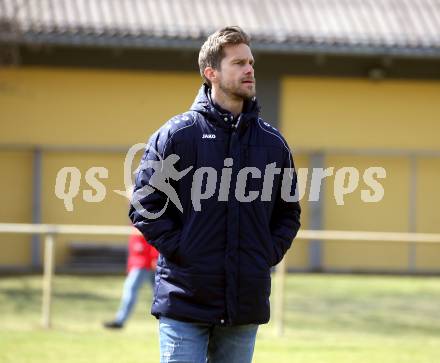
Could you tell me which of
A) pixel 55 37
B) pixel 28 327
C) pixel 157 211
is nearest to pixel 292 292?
pixel 28 327

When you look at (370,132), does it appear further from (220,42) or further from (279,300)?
Result: (220,42)

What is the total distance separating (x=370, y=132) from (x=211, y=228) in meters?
13.7

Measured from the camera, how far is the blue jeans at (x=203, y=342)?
15.3 ft

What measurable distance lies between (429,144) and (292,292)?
16.1ft

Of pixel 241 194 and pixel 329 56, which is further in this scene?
pixel 329 56

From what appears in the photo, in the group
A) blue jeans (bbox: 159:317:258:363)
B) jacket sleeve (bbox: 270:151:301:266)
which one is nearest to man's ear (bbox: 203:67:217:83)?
jacket sleeve (bbox: 270:151:301:266)

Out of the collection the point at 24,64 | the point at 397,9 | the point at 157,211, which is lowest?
the point at 157,211

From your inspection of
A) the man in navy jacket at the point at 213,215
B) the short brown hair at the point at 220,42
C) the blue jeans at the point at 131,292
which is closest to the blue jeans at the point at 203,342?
the man in navy jacket at the point at 213,215

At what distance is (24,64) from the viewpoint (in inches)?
682

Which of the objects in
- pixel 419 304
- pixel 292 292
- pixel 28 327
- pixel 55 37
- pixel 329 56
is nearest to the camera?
pixel 28 327

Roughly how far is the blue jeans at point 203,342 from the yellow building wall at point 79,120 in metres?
12.7

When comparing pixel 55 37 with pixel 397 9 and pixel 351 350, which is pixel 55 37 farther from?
pixel 351 350

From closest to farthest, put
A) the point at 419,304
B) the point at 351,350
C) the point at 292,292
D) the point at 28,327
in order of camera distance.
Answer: the point at 351,350, the point at 28,327, the point at 419,304, the point at 292,292

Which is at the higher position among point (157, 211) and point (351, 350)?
point (157, 211)
